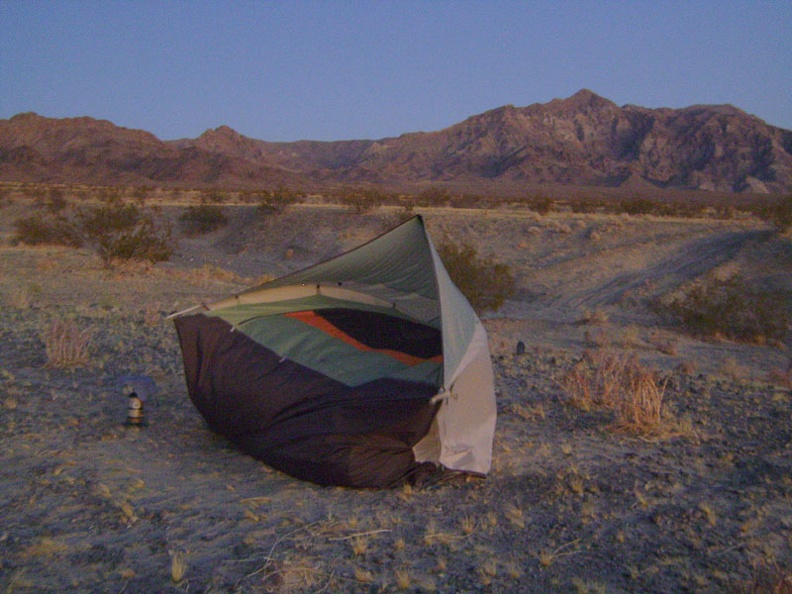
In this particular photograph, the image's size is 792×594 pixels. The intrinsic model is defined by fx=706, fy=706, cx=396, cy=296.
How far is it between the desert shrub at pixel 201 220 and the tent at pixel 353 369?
29544mm

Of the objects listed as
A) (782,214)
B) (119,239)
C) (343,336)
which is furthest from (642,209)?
(343,336)

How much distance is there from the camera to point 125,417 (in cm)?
595

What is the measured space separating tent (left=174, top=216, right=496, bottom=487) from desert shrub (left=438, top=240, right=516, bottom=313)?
9.84 meters

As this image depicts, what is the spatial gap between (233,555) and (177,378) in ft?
13.4

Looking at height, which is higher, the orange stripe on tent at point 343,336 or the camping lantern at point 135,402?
the orange stripe on tent at point 343,336

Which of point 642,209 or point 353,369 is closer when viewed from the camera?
point 353,369

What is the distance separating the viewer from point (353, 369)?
5.82 meters

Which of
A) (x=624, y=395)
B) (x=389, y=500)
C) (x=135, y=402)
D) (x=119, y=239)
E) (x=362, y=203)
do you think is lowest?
(x=389, y=500)

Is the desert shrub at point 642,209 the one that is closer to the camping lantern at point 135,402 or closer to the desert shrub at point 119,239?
the desert shrub at point 119,239

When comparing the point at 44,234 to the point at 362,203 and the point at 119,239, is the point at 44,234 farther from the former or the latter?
the point at 362,203

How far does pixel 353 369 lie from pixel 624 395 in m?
2.62

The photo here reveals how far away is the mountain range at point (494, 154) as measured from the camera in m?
107

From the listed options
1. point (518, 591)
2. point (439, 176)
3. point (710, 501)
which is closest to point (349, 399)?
point (518, 591)

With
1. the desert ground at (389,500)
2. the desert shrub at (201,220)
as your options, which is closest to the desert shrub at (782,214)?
the desert ground at (389,500)
